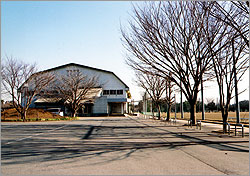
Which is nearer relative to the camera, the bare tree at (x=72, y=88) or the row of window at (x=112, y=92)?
the bare tree at (x=72, y=88)

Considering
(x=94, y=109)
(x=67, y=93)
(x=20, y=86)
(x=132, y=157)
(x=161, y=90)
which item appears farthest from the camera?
(x=94, y=109)

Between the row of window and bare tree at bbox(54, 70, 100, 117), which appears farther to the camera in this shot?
the row of window

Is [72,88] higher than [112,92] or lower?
lower

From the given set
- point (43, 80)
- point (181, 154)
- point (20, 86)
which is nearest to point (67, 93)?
point (43, 80)

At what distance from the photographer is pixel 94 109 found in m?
53.1

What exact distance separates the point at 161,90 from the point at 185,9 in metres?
19.6

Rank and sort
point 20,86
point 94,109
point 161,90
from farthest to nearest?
1. point 94,109
2. point 161,90
3. point 20,86

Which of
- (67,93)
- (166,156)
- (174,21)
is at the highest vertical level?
(174,21)

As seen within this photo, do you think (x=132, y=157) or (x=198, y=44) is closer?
(x=132, y=157)

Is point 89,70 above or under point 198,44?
above

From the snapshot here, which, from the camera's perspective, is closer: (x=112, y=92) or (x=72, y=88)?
(x=72, y=88)

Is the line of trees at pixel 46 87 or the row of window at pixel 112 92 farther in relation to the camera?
the row of window at pixel 112 92

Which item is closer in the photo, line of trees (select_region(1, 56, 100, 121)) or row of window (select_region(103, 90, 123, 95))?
line of trees (select_region(1, 56, 100, 121))

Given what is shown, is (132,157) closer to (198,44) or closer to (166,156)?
(166,156)
